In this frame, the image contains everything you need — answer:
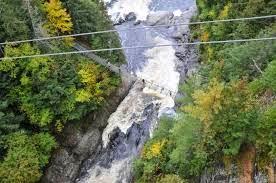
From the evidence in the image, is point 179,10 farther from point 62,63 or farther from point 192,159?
point 192,159

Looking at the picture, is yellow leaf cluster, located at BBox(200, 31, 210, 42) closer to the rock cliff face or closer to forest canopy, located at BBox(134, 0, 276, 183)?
forest canopy, located at BBox(134, 0, 276, 183)

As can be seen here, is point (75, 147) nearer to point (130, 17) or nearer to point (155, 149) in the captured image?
point (155, 149)

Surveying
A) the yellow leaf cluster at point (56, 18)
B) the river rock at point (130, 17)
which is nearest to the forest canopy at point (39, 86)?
the yellow leaf cluster at point (56, 18)

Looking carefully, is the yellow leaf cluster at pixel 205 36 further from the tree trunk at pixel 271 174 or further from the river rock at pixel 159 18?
the tree trunk at pixel 271 174

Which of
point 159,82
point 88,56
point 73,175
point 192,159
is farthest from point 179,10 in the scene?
point 192,159

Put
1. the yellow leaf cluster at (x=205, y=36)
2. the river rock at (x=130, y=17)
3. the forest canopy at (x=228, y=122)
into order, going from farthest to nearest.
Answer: the river rock at (x=130, y=17) → the yellow leaf cluster at (x=205, y=36) → the forest canopy at (x=228, y=122)

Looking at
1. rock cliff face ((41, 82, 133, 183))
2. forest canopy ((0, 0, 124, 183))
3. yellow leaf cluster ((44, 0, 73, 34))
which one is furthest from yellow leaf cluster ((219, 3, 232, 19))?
yellow leaf cluster ((44, 0, 73, 34))

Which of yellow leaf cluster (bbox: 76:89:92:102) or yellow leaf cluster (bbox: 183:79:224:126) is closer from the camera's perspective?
yellow leaf cluster (bbox: 183:79:224:126)
